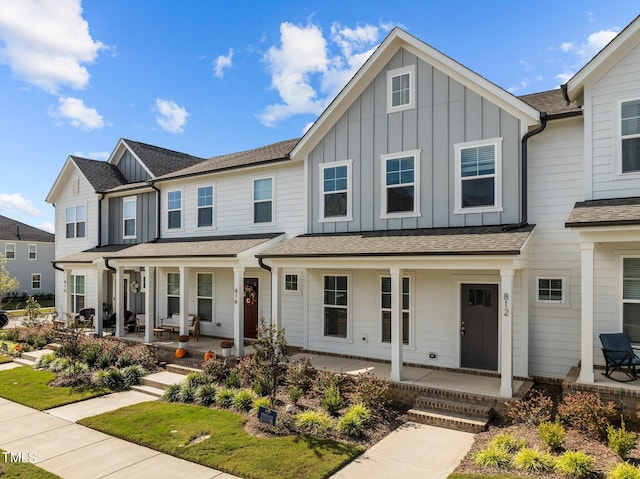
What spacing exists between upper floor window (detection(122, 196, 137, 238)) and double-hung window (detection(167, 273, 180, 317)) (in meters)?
3.22

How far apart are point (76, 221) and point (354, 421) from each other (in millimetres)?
18762

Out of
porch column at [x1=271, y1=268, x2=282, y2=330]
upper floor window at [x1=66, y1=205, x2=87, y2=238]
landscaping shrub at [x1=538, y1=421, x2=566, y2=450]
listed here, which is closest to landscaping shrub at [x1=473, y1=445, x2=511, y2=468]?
landscaping shrub at [x1=538, y1=421, x2=566, y2=450]

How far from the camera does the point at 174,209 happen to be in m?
17.5

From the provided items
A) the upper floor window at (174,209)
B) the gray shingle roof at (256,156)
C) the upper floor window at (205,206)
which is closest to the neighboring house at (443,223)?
the gray shingle roof at (256,156)

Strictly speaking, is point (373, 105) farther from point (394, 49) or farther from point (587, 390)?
point (587, 390)

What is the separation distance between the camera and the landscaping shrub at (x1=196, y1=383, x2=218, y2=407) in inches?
397

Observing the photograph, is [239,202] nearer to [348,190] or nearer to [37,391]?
[348,190]

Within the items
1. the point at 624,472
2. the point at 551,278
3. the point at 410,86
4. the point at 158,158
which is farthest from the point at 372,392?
the point at 158,158

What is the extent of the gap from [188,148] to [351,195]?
16834mm

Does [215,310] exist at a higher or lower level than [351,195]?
lower

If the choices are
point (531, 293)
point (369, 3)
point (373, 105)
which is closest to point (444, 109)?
point (373, 105)

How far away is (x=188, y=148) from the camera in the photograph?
26.2m

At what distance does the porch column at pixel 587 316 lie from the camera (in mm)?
8203

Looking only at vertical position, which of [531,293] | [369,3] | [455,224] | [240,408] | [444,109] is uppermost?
[369,3]
